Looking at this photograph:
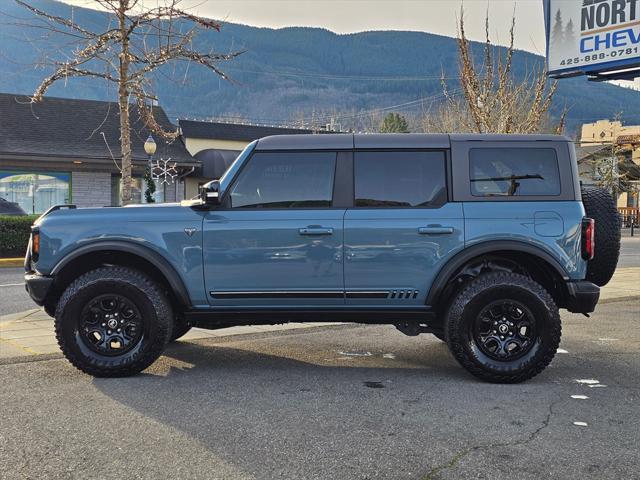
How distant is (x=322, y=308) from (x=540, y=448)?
7.28 ft

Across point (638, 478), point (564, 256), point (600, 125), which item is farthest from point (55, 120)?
point (600, 125)

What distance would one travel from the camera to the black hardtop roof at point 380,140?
5.63 metres

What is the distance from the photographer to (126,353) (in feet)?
18.0

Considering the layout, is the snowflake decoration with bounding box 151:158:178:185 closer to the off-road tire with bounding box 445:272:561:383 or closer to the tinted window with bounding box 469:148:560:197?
the tinted window with bounding box 469:148:560:197

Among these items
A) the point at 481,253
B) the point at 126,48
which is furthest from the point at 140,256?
the point at 126,48

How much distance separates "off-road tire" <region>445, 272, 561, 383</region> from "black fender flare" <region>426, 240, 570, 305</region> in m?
0.22

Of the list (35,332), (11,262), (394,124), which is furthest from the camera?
(394,124)

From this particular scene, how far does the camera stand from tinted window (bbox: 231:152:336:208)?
5574 millimetres

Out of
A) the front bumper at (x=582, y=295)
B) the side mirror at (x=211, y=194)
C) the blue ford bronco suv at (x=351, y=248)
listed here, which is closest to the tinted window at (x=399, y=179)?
the blue ford bronco suv at (x=351, y=248)

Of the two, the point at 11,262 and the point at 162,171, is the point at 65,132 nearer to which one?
the point at 162,171

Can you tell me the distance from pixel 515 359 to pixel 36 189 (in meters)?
24.8

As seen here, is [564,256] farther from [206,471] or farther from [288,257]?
[206,471]

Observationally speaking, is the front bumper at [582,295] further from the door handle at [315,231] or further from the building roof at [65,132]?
the building roof at [65,132]

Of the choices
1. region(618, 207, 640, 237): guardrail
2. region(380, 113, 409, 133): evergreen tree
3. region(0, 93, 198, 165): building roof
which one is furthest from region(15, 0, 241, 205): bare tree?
region(380, 113, 409, 133): evergreen tree
